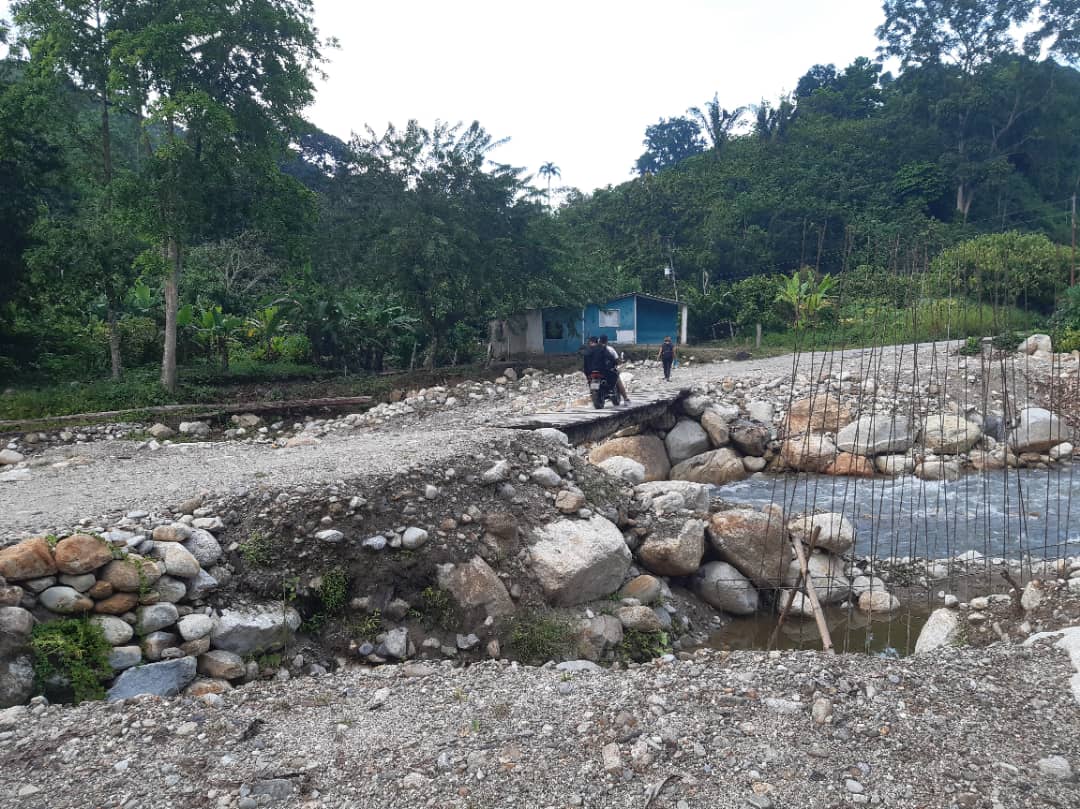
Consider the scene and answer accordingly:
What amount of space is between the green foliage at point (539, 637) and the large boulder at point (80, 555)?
2.90m

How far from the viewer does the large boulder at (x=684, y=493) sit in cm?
772

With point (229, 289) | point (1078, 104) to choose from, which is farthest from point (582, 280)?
point (1078, 104)

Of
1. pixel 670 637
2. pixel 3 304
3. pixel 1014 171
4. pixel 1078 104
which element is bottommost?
pixel 670 637

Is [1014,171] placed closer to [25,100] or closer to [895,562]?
[895,562]

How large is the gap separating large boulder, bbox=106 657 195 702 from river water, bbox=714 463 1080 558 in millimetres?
5555

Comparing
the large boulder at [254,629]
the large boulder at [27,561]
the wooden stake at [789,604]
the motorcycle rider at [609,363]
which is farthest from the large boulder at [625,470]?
the large boulder at [27,561]

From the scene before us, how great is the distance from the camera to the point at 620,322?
1001 inches

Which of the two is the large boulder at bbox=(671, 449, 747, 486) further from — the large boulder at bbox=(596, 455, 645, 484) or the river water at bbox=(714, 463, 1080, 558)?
the large boulder at bbox=(596, 455, 645, 484)

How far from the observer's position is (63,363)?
1619 centimetres

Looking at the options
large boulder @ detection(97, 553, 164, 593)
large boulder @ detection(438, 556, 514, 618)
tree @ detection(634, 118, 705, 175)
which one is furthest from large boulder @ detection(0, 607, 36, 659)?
tree @ detection(634, 118, 705, 175)

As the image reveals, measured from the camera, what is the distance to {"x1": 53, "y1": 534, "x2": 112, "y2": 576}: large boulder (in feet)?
14.0

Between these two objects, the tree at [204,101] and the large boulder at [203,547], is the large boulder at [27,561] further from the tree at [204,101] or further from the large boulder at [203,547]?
the tree at [204,101]

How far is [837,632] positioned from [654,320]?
19947mm

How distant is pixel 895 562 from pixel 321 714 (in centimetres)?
656
